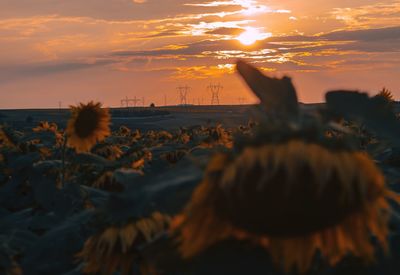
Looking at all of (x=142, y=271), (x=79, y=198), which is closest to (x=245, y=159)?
(x=142, y=271)

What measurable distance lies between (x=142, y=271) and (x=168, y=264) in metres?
0.81

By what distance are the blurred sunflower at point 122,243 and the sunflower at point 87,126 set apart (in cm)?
377

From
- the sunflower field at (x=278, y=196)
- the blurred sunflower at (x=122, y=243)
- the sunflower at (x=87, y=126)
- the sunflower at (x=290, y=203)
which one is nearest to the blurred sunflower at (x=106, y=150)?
the sunflower at (x=87, y=126)

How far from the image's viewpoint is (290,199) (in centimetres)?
156

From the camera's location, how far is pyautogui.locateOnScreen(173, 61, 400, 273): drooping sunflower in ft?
5.14

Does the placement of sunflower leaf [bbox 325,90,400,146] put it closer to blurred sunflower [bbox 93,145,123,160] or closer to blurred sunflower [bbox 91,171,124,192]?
blurred sunflower [bbox 91,171,124,192]

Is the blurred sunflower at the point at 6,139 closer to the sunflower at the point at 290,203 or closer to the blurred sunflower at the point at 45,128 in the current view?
the blurred sunflower at the point at 45,128

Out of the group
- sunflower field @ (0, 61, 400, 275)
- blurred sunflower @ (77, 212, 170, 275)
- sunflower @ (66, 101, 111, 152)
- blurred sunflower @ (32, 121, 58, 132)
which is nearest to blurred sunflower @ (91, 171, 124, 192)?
blurred sunflower @ (77, 212, 170, 275)

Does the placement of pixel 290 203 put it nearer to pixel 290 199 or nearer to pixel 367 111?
pixel 290 199

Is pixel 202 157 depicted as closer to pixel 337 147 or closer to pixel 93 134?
pixel 337 147

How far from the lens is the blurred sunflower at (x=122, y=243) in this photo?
8.42ft

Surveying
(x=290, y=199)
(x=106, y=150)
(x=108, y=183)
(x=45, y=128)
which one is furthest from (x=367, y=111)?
(x=45, y=128)

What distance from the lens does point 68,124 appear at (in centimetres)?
649

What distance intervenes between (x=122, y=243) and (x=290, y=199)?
1.18 meters
